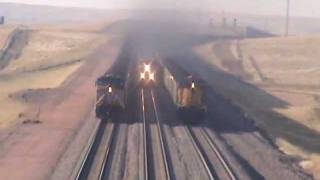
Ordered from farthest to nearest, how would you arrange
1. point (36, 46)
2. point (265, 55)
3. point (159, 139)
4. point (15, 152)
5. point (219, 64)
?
point (36, 46) < point (265, 55) < point (219, 64) < point (159, 139) < point (15, 152)

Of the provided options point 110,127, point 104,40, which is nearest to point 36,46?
point 104,40

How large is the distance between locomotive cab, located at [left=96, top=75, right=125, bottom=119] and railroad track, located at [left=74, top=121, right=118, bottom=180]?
1.77 meters

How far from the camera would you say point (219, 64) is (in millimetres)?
109562

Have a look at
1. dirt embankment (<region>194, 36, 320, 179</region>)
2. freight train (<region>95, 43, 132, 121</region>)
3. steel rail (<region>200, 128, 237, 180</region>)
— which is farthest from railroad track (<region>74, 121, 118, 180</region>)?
dirt embankment (<region>194, 36, 320, 179</region>)

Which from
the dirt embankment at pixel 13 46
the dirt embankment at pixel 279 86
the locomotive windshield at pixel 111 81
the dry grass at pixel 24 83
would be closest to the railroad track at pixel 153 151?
the locomotive windshield at pixel 111 81

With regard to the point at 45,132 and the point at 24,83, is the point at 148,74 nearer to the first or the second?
the point at 45,132

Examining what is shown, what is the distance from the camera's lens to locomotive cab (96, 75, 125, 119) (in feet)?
159

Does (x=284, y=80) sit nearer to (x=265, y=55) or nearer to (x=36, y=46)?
(x=265, y=55)

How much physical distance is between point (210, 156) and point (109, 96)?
44.8ft

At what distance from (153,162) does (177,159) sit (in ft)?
4.75

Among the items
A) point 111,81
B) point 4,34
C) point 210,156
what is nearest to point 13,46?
point 4,34

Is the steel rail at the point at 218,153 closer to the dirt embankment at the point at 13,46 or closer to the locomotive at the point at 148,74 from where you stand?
the locomotive at the point at 148,74

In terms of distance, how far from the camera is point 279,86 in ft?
280

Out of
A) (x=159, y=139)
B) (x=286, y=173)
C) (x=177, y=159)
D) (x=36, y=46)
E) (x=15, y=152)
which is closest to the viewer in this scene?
(x=286, y=173)
